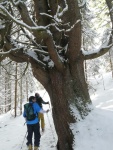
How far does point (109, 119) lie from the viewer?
6.64 metres

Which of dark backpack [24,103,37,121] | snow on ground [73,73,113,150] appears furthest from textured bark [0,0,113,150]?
dark backpack [24,103,37,121]

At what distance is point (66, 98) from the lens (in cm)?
659

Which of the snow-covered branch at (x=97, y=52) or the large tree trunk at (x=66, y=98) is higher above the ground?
the snow-covered branch at (x=97, y=52)

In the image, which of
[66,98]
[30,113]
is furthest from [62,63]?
[30,113]

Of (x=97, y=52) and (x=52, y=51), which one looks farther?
(x=97, y=52)

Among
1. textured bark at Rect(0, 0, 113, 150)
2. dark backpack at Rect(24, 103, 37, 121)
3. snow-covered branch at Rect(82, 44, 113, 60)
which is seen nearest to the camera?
textured bark at Rect(0, 0, 113, 150)

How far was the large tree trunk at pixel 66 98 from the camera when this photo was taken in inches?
253

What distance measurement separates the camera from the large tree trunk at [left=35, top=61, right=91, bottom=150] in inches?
253

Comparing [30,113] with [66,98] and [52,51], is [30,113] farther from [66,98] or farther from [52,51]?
[52,51]

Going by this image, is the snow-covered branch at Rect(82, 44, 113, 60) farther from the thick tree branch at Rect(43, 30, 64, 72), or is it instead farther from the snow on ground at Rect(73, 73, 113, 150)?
the snow on ground at Rect(73, 73, 113, 150)

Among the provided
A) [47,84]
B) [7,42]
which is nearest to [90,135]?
[47,84]

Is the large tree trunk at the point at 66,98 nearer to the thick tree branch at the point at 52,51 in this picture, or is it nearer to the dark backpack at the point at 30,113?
the thick tree branch at the point at 52,51

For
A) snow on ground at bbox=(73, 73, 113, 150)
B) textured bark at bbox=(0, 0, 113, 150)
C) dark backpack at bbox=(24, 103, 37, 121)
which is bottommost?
snow on ground at bbox=(73, 73, 113, 150)

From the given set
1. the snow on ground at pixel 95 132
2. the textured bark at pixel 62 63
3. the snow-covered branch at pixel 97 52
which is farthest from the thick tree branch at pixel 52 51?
the snow on ground at pixel 95 132
